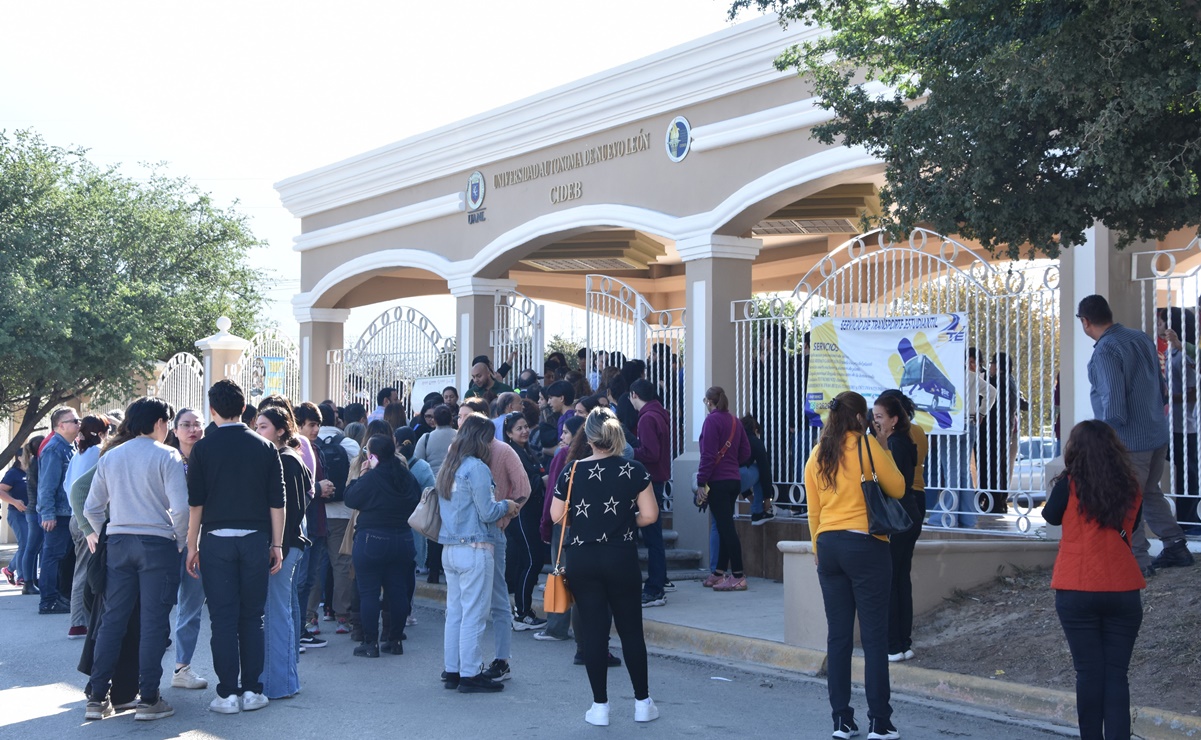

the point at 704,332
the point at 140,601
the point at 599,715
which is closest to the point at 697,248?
the point at 704,332

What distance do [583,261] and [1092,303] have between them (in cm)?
1325

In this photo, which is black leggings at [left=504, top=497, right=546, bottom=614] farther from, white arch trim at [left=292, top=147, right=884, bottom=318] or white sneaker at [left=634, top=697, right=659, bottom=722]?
white arch trim at [left=292, top=147, right=884, bottom=318]

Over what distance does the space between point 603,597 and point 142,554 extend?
105 inches

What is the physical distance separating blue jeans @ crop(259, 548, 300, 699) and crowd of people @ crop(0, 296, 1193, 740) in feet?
0.04

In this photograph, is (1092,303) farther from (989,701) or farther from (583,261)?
(583,261)

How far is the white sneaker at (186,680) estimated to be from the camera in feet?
27.1

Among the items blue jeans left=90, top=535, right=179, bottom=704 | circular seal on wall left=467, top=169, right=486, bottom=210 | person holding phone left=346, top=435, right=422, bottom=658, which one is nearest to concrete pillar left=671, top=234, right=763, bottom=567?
circular seal on wall left=467, top=169, right=486, bottom=210

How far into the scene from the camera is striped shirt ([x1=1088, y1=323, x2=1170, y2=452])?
8680 millimetres

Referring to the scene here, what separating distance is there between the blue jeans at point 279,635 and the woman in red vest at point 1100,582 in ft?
14.8

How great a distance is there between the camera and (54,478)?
12.0 metres

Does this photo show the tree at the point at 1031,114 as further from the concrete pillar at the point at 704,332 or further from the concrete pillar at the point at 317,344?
the concrete pillar at the point at 317,344

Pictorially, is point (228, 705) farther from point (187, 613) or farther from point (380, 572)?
point (380, 572)

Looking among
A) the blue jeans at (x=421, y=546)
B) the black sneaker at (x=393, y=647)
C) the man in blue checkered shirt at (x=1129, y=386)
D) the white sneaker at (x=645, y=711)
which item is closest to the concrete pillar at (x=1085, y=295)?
the man in blue checkered shirt at (x=1129, y=386)

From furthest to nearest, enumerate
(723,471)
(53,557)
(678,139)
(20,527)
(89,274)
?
(89,274)
(678,139)
(20,527)
(53,557)
(723,471)
